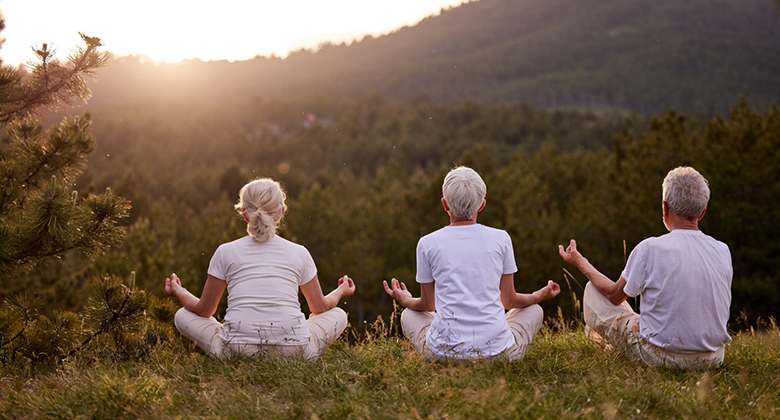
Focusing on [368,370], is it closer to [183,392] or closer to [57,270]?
[183,392]

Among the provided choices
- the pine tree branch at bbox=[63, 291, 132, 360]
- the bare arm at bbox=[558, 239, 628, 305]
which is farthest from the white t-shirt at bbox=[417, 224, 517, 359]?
the pine tree branch at bbox=[63, 291, 132, 360]

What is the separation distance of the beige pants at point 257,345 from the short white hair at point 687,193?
2.24 meters

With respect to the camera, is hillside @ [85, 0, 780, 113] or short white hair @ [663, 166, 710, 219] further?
hillside @ [85, 0, 780, 113]

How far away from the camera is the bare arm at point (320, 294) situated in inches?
138

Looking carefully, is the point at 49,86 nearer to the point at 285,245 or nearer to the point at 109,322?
the point at 109,322

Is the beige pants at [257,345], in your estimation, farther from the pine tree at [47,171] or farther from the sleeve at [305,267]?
the pine tree at [47,171]

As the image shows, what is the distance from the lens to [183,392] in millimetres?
2768

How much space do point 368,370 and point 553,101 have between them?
129114 millimetres

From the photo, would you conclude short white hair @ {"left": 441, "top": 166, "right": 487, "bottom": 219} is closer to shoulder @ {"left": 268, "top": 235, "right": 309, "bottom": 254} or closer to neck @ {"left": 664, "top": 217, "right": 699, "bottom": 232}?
shoulder @ {"left": 268, "top": 235, "right": 309, "bottom": 254}

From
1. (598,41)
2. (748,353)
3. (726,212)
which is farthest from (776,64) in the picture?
(748,353)

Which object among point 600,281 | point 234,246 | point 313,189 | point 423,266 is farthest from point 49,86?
point 313,189

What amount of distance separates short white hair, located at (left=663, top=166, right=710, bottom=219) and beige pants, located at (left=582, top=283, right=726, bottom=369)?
0.73 m

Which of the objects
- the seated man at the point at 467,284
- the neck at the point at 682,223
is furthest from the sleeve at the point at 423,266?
the neck at the point at 682,223

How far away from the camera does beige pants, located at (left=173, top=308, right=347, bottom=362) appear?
10.8 feet
